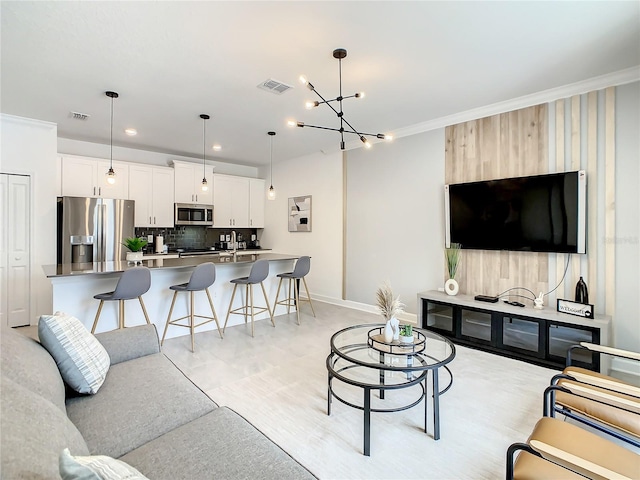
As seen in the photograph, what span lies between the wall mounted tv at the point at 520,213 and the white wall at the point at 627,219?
0.93 feet

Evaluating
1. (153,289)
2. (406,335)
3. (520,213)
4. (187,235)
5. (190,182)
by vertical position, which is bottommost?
(406,335)

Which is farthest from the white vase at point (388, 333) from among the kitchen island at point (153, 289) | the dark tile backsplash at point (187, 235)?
the dark tile backsplash at point (187, 235)

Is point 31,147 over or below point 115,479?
over

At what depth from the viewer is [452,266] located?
4.14 metres

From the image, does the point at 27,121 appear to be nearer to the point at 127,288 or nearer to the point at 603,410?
the point at 127,288

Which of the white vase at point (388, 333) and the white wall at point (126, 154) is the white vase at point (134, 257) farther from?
the white vase at point (388, 333)

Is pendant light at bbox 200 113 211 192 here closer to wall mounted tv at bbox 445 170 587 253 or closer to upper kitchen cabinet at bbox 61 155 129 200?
upper kitchen cabinet at bbox 61 155 129 200

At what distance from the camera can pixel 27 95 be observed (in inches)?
139

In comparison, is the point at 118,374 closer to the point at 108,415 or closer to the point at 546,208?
the point at 108,415

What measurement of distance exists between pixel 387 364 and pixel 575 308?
222cm

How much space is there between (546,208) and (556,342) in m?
1.37

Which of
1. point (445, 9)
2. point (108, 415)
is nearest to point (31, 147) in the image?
point (108, 415)

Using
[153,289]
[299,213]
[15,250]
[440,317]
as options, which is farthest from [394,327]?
[15,250]

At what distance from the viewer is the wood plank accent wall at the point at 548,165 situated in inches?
125
